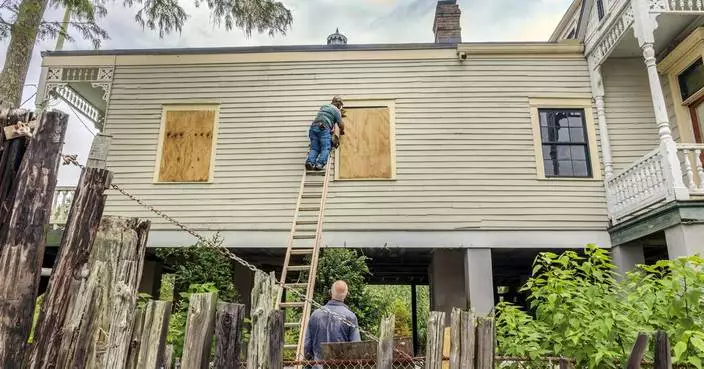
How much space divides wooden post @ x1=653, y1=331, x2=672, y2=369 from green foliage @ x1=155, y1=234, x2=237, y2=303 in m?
6.62

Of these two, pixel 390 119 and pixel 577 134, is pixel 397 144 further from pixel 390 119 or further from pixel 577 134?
pixel 577 134

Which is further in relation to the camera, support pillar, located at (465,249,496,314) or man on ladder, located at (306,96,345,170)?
man on ladder, located at (306,96,345,170)

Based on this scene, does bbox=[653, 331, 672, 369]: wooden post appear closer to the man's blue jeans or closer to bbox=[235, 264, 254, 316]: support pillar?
the man's blue jeans

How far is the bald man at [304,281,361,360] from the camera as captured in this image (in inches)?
167

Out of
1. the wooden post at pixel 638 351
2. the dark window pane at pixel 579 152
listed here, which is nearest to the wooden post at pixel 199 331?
the wooden post at pixel 638 351

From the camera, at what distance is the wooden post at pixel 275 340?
7.31ft

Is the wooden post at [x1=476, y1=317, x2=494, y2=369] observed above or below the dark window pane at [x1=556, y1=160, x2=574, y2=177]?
below

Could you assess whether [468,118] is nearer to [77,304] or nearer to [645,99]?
[645,99]

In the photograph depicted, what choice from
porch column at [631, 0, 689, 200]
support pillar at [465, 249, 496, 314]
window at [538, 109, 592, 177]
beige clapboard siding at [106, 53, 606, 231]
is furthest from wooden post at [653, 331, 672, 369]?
window at [538, 109, 592, 177]

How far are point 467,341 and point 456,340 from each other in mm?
55

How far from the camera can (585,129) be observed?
8.88m

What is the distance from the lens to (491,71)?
9219mm

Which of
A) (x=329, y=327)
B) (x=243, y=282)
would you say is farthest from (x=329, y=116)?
(x=329, y=327)

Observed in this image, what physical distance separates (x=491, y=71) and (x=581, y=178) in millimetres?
2695
